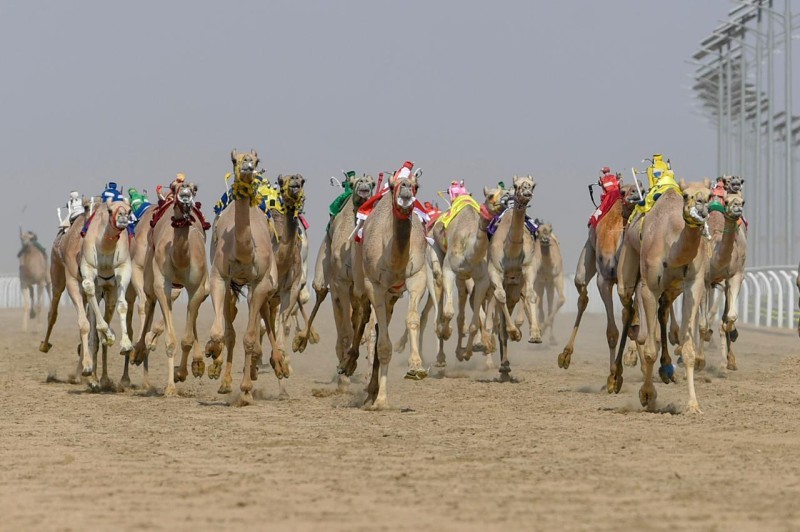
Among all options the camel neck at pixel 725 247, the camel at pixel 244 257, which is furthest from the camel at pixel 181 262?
the camel neck at pixel 725 247

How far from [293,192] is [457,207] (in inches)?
192

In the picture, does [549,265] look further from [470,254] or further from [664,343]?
[664,343]

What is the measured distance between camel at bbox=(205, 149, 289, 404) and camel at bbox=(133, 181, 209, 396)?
0.48 m

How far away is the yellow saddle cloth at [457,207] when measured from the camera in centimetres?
2141

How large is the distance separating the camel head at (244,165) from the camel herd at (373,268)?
0.05 feet

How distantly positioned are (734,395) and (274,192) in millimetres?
6280

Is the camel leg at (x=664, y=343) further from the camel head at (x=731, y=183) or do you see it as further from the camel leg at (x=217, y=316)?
the camel leg at (x=217, y=316)

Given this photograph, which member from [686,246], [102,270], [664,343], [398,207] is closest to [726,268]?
[664,343]

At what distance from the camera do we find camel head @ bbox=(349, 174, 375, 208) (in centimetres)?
1712

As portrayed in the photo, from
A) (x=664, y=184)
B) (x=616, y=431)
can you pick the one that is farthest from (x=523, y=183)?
(x=616, y=431)

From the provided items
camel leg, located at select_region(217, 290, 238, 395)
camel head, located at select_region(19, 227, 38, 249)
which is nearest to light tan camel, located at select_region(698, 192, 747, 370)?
camel leg, located at select_region(217, 290, 238, 395)

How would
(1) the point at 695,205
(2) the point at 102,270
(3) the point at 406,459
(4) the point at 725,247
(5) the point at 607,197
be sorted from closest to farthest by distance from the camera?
(3) the point at 406,459 → (1) the point at 695,205 → (5) the point at 607,197 → (2) the point at 102,270 → (4) the point at 725,247

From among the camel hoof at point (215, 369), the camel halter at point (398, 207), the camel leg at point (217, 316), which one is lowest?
the camel hoof at point (215, 369)

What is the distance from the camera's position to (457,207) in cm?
2162
